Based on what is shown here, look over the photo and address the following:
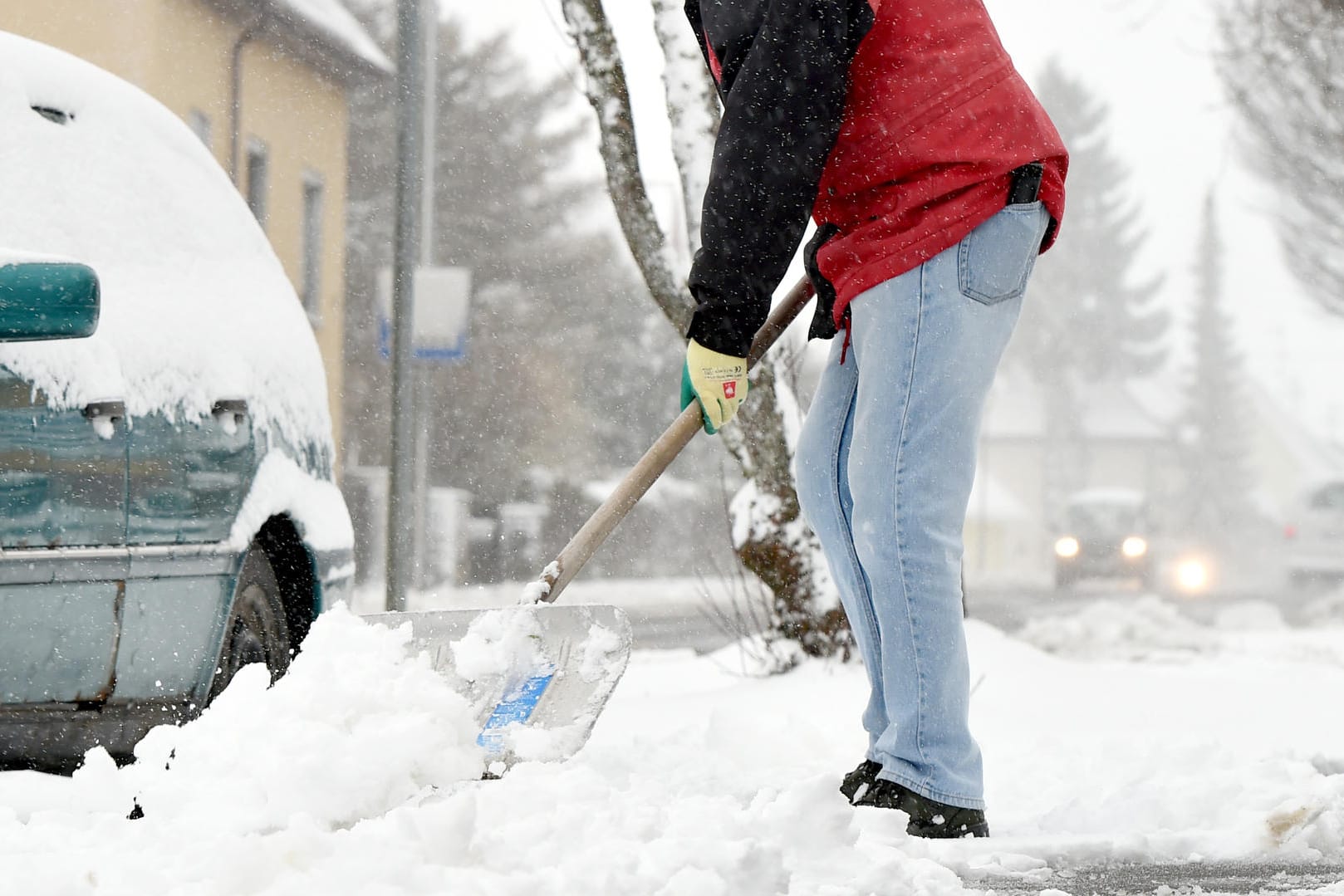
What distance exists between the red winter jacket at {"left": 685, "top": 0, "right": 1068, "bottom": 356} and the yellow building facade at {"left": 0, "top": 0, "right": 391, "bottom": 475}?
12.1 m

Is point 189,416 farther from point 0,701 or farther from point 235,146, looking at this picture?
point 235,146

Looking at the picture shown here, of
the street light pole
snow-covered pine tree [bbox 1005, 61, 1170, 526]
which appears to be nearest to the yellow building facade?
the street light pole

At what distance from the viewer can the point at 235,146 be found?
54.2ft

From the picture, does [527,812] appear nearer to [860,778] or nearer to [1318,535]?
[860,778]

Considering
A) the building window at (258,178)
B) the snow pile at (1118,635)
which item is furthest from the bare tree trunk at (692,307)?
the building window at (258,178)

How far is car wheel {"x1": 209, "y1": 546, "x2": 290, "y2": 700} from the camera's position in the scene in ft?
9.95

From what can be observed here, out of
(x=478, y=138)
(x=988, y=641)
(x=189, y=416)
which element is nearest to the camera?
(x=189, y=416)

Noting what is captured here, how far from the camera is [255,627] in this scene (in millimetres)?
3219

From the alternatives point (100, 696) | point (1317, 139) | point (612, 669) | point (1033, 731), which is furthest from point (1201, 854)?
point (1317, 139)

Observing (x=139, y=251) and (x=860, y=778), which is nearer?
(x=860, y=778)

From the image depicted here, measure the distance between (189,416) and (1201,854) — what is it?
195 centimetres

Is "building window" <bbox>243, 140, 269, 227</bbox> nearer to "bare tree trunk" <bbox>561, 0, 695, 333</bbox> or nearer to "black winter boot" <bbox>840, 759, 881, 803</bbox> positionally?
"bare tree trunk" <bbox>561, 0, 695, 333</bbox>

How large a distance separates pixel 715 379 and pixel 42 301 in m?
1.15

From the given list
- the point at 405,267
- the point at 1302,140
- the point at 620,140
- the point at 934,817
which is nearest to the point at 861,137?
the point at 934,817
